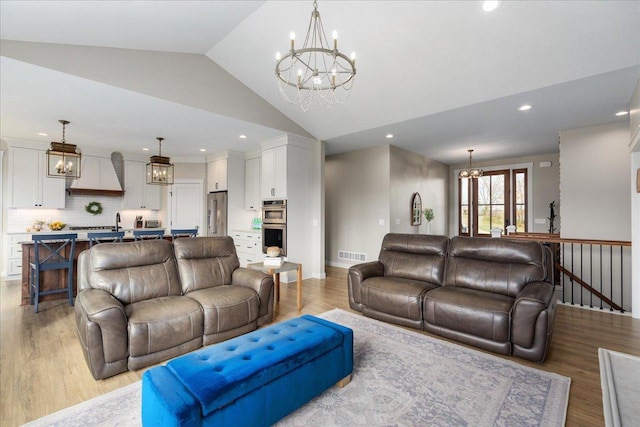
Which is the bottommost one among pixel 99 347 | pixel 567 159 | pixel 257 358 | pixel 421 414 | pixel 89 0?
pixel 421 414

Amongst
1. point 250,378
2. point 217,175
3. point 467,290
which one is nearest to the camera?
point 250,378

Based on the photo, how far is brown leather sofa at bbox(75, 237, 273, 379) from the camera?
230cm

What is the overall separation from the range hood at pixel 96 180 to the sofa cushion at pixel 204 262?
4651mm

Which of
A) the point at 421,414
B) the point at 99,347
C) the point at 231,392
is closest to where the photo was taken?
the point at 231,392

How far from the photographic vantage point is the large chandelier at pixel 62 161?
4.12 meters

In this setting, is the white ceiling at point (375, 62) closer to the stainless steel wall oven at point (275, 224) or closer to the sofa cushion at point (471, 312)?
the stainless steel wall oven at point (275, 224)

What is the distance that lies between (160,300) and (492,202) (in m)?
8.72

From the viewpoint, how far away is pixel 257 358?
174 cm

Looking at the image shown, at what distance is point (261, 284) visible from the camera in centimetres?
330

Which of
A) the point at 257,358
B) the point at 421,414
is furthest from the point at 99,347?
the point at 421,414

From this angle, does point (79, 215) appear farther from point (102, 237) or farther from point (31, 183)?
point (102, 237)

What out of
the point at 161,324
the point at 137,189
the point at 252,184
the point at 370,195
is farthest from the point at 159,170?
the point at 370,195

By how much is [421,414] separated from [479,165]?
27.6 ft

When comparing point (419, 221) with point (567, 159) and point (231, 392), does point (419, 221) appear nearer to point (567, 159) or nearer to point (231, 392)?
point (567, 159)
